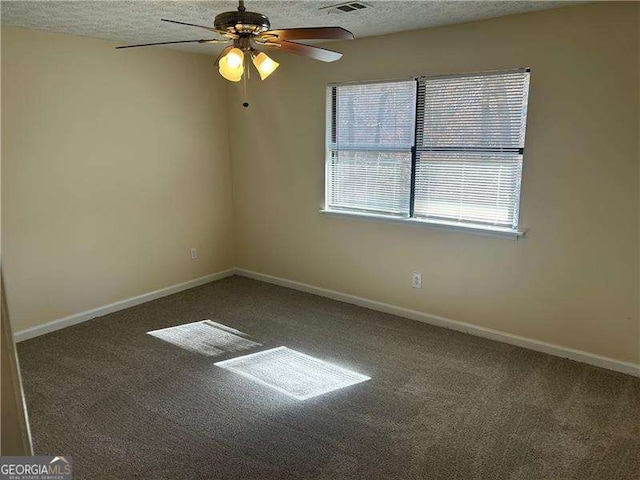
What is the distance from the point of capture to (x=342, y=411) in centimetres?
272

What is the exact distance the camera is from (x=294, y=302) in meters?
4.44

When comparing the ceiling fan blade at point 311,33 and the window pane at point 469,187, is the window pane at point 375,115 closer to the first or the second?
the window pane at point 469,187

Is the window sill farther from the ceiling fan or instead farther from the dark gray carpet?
the ceiling fan

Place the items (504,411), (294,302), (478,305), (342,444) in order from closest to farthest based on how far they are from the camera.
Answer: (342,444) < (504,411) < (478,305) < (294,302)

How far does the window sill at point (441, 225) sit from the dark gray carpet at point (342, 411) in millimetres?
844

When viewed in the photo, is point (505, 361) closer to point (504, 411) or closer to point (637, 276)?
point (504, 411)

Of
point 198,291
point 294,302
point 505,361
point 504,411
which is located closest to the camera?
point 504,411

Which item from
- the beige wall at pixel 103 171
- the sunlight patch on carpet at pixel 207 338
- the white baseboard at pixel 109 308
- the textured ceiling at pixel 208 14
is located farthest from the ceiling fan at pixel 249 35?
→ the white baseboard at pixel 109 308

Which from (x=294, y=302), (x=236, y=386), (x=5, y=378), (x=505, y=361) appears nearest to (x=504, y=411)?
(x=505, y=361)

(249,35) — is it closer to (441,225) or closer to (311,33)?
(311,33)

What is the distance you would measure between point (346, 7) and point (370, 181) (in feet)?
5.10

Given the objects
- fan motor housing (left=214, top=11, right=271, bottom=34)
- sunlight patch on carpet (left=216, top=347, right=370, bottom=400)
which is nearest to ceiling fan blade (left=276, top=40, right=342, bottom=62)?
fan motor housing (left=214, top=11, right=271, bottom=34)

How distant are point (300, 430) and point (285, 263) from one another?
8.07ft

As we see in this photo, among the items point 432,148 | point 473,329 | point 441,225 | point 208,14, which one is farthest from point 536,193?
point 208,14
